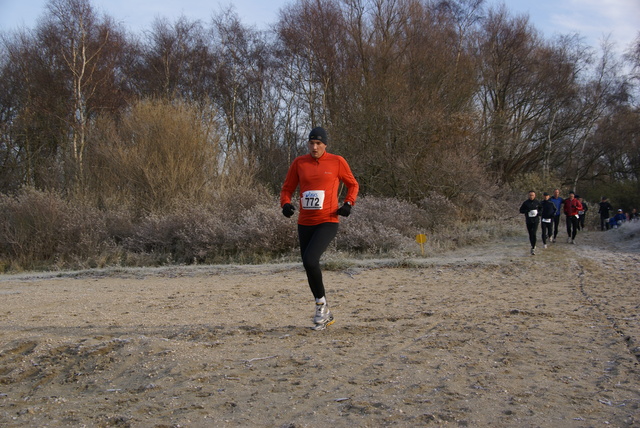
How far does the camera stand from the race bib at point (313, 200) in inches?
230

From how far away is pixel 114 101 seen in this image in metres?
26.4

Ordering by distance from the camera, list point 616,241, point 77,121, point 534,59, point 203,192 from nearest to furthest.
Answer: point 616,241, point 203,192, point 77,121, point 534,59

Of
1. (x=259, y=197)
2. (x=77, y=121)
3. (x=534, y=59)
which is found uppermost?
(x=534, y=59)

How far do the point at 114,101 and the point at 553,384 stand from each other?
2592 centimetres

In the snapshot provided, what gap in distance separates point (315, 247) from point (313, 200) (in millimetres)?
493

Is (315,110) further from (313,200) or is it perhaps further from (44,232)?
(313,200)

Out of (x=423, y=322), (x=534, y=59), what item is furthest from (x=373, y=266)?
(x=534, y=59)

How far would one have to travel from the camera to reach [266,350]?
4914mm

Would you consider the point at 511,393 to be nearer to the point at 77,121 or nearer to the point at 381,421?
the point at 381,421

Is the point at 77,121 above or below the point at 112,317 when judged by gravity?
above

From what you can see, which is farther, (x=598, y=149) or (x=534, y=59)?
(x=598, y=149)

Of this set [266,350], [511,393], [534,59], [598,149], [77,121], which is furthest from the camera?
[598,149]

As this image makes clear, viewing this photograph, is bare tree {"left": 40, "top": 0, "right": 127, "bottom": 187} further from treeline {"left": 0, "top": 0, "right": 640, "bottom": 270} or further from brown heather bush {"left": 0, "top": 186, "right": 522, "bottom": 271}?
brown heather bush {"left": 0, "top": 186, "right": 522, "bottom": 271}

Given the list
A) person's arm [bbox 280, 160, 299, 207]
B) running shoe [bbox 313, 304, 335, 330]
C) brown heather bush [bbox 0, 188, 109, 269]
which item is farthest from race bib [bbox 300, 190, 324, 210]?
brown heather bush [bbox 0, 188, 109, 269]
